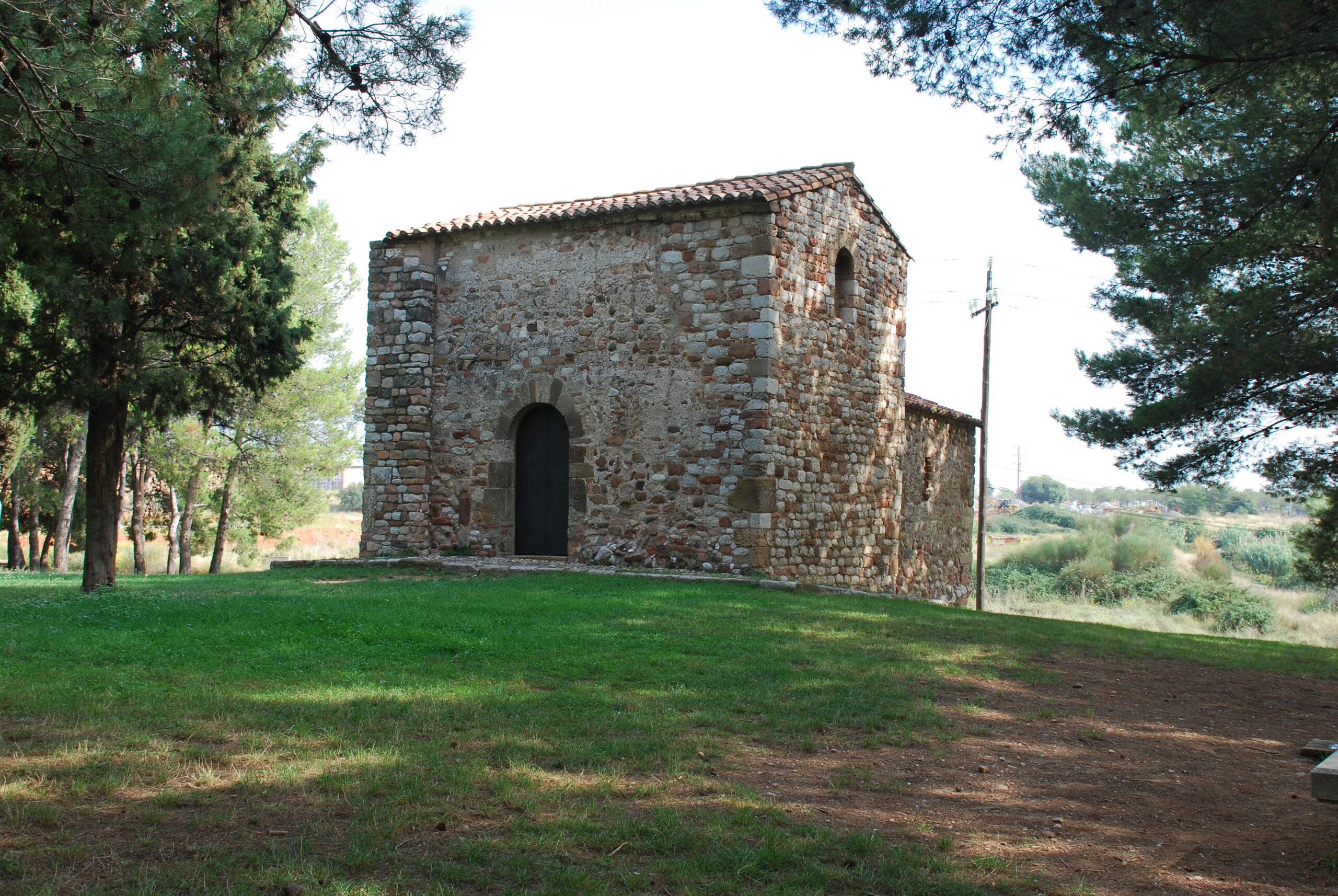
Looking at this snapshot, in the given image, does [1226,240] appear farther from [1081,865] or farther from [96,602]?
[96,602]

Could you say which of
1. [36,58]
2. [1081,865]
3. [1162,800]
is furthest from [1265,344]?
[36,58]

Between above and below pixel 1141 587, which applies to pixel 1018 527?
above

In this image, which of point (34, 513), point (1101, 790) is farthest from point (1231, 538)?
point (1101, 790)

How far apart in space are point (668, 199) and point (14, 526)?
1843 cm

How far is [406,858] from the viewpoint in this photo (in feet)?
10.7

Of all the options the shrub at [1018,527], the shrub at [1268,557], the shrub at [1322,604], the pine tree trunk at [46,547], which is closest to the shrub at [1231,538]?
the shrub at [1268,557]

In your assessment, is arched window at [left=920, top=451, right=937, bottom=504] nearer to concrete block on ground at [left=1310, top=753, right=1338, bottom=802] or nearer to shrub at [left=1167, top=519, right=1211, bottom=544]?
concrete block on ground at [left=1310, top=753, right=1338, bottom=802]

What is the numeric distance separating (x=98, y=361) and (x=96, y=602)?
2.47 meters

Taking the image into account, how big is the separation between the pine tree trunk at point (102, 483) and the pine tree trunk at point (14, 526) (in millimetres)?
14028

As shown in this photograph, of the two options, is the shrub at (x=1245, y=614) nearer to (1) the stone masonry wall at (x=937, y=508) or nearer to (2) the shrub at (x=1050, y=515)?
(1) the stone masonry wall at (x=937, y=508)

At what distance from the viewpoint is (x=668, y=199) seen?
13617 mm

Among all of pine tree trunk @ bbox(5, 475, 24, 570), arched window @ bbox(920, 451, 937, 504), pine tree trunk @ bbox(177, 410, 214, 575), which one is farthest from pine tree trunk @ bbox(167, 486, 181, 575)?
arched window @ bbox(920, 451, 937, 504)

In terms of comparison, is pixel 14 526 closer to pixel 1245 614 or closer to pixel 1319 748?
pixel 1319 748

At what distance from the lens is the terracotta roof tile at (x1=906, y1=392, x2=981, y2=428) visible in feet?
56.5
